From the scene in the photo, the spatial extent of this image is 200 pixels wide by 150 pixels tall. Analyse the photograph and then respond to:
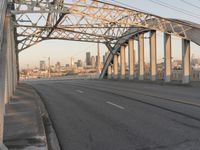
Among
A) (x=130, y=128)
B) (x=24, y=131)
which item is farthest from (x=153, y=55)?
(x=24, y=131)

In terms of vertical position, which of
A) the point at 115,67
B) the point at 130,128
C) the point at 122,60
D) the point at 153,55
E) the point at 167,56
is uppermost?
the point at 153,55

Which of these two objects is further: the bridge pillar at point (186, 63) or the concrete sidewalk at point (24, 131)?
the bridge pillar at point (186, 63)

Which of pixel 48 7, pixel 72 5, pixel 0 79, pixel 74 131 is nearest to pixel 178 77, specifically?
pixel 72 5

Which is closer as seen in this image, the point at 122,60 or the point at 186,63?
the point at 186,63

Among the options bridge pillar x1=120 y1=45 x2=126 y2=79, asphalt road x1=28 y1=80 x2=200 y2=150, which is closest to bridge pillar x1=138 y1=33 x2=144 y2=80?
bridge pillar x1=120 y1=45 x2=126 y2=79

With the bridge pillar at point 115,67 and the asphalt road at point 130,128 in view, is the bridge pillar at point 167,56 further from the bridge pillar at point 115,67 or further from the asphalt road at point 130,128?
the asphalt road at point 130,128

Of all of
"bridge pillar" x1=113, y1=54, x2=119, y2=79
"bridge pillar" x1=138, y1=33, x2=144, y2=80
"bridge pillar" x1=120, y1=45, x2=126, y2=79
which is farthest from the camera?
"bridge pillar" x1=113, y1=54, x2=119, y2=79

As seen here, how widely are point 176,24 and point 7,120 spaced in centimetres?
2784

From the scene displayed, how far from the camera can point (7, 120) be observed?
10.8 meters

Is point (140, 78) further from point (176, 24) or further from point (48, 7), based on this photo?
point (48, 7)

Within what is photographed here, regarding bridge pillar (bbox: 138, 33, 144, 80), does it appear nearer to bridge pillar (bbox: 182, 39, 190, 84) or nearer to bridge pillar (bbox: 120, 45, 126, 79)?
bridge pillar (bbox: 120, 45, 126, 79)

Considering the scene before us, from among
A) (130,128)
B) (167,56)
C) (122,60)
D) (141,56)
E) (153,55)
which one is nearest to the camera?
(130,128)

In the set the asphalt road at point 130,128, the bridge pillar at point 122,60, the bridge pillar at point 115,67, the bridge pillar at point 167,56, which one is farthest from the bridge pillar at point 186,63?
the bridge pillar at point 115,67

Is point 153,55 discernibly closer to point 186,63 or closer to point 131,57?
point 186,63
